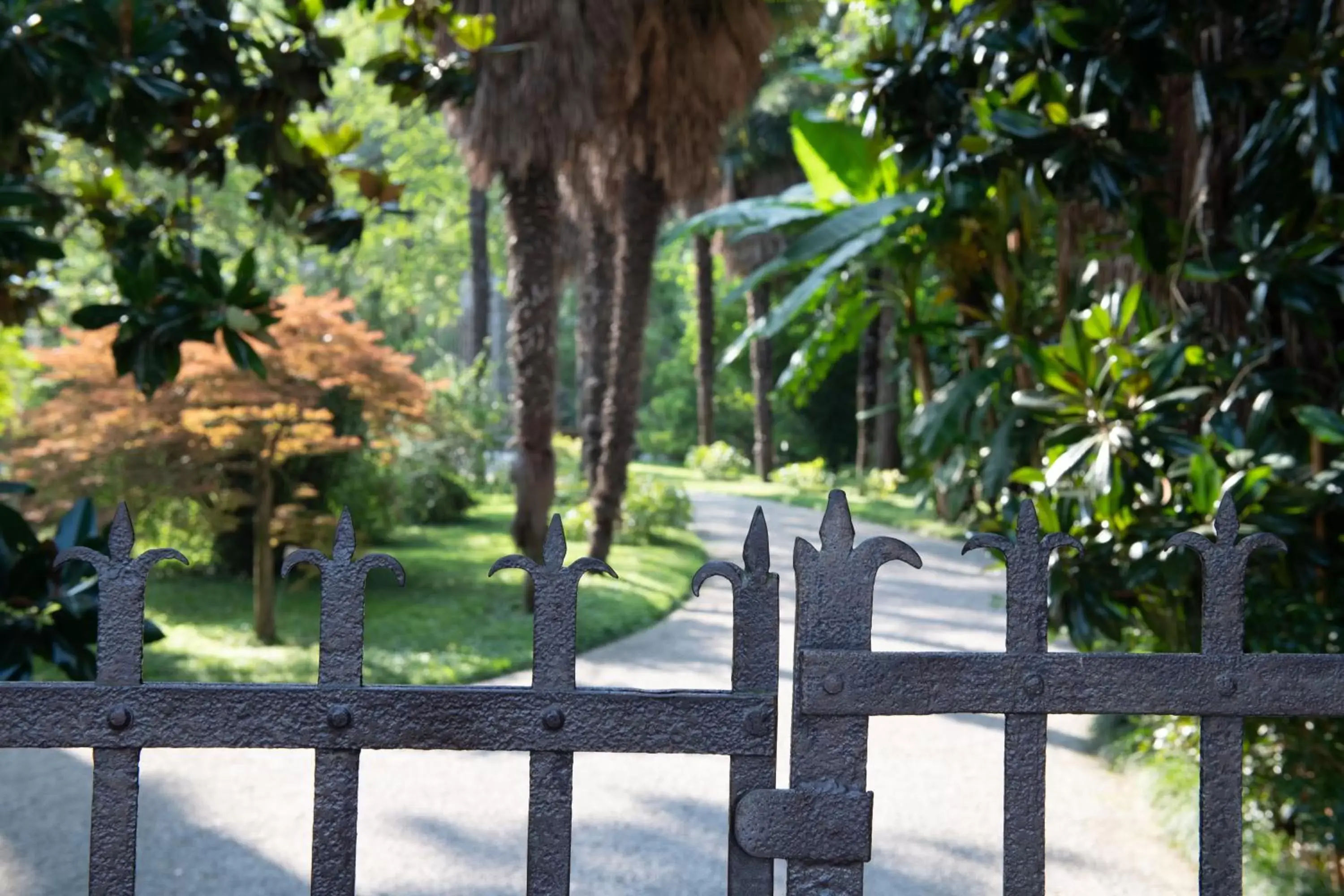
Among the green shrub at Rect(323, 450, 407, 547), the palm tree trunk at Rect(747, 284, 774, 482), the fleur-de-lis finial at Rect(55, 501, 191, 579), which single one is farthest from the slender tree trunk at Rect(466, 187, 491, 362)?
the fleur-de-lis finial at Rect(55, 501, 191, 579)

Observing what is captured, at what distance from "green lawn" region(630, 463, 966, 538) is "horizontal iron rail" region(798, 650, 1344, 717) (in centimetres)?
792

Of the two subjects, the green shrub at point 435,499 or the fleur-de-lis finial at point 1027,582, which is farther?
the green shrub at point 435,499

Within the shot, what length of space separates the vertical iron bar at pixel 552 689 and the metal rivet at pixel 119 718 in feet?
2.04

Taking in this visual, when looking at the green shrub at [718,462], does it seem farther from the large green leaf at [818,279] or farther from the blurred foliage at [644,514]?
the large green leaf at [818,279]

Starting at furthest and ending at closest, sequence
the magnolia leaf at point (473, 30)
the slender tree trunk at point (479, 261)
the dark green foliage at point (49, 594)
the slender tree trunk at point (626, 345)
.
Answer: the slender tree trunk at point (479, 261), the slender tree trunk at point (626, 345), the magnolia leaf at point (473, 30), the dark green foliage at point (49, 594)

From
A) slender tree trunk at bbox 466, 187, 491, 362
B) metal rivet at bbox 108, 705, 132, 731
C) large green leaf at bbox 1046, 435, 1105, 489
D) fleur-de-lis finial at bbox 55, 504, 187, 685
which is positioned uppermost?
slender tree trunk at bbox 466, 187, 491, 362

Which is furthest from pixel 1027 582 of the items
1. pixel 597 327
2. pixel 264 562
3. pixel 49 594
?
pixel 597 327

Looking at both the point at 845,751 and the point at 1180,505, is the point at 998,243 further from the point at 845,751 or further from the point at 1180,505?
the point at 845,751

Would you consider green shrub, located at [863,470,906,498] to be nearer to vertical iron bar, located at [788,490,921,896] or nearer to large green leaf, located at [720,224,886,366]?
large green leaf, located at [720,224,886,366]

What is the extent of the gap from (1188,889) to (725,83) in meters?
8.69

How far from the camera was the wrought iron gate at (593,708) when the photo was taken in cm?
190

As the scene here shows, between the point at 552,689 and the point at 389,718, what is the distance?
0.87 ft

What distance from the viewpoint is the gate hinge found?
192 centimetres

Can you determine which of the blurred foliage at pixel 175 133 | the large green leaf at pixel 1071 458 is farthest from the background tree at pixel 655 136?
the large green leaf at pixel 1071 458
